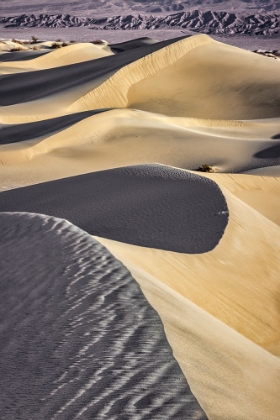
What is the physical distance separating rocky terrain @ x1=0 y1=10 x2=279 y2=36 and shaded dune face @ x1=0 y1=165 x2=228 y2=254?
193 ft

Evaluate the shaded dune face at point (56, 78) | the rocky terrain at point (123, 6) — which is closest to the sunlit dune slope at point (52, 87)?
the shaded dune face at point (56, 78)

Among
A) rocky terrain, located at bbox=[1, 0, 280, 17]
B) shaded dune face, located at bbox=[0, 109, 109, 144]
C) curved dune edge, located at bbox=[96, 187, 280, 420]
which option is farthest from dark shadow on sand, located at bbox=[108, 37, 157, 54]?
rocky terrain, located at bbox=[1, 0, 280, 17]

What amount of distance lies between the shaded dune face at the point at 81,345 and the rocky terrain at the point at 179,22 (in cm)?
6313

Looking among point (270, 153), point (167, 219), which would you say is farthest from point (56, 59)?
point (167, 219)

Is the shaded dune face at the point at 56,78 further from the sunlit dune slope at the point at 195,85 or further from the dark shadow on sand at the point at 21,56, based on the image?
the dark shadow on sand at the point at 21,56

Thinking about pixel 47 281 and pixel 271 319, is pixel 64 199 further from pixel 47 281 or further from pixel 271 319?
pixel 47 281

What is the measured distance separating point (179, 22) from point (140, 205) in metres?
71.9

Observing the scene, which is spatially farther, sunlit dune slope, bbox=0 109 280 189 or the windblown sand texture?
sunlit dune slope, bbox=0 109 280 189

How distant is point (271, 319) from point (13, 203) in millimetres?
4059

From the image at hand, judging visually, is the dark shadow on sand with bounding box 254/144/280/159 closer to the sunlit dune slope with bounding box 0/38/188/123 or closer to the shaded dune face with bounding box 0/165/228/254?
the shaded dune face with bounding box 0/165/228/254

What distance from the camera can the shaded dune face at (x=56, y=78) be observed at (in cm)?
1886

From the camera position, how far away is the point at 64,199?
24.8 ft

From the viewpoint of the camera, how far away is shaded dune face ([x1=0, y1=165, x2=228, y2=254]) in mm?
5684

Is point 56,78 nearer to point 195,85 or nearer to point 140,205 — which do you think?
point 195,85
